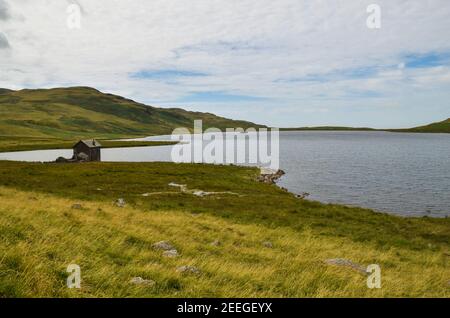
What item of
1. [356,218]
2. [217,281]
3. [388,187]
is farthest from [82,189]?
[388,187]

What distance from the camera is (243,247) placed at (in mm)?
17406

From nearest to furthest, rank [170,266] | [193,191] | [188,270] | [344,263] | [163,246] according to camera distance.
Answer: [188,270], [170,266], [163,246], [344,263], [193,191]

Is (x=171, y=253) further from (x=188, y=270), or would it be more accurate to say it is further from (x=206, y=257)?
(x=188, y=270)

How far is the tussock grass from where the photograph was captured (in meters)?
8.65

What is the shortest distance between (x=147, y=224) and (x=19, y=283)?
41.2ft

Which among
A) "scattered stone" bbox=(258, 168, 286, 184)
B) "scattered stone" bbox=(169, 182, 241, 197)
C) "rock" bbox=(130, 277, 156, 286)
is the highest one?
"rock" bbox=(130, 277, 156, 286)

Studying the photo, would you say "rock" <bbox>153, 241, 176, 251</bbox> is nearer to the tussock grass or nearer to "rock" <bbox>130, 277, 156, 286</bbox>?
the tussock grass

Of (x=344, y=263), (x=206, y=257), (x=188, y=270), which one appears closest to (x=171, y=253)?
(x=206, y=257)

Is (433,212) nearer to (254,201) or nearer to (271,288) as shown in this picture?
(254,201)

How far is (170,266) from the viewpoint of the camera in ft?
37.9

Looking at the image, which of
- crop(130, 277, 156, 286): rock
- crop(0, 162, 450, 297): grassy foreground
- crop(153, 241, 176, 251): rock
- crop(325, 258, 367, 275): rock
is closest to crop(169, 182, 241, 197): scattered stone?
crop(0, 162, 450, 297): grassy foreground

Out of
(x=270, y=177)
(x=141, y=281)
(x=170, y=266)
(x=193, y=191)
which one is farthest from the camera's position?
(x=270, y=177)

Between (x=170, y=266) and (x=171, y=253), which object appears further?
(x=171, y=253)

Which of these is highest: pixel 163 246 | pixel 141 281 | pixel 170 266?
pixel 141 281
